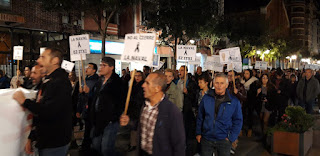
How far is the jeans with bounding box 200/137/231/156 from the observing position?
4.10 meters

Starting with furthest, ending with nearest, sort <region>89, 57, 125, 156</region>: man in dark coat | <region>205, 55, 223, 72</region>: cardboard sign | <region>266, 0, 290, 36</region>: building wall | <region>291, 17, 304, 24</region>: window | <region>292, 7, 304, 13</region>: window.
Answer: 1. <region>292, 7, 304, 13</region>: window
2. <region>291, 17, 304, 24</region>: window
3. <region>266, 0, 290, 36</region>: building wall
4. <region>205, 55, 223, 72</region>: cardboard sign
5. <region>89, 57, 125, 156</region>: man in dark coat

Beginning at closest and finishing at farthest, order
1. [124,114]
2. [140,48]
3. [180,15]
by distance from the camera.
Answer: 1. [124,114]
2. [140,48]
3. [180,15]

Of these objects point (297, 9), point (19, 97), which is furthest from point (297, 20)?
point (19, 97)

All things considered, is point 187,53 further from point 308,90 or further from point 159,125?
point 159,125

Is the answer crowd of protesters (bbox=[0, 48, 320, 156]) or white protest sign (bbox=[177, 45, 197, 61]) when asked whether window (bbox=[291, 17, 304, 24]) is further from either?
crowd of protesters (bbox=[0, 48, 320, 156])

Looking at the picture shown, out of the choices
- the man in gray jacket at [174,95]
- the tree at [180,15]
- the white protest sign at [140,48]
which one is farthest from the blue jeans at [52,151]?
the tree at [180,15]

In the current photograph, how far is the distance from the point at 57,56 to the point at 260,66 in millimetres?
16625

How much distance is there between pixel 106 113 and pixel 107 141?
407 mm

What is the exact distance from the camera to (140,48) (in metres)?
4.08

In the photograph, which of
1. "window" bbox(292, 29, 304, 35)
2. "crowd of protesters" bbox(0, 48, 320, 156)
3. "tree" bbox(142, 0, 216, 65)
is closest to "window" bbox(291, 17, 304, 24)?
"window" bbox(292, 29, 304, 35)

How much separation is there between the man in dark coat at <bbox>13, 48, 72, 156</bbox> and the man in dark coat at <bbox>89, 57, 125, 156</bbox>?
2.86ft

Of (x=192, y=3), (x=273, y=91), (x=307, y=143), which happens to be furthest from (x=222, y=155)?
(x=192, y=3)

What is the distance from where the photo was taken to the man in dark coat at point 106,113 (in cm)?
420

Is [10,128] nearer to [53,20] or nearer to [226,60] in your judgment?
[226,60]
